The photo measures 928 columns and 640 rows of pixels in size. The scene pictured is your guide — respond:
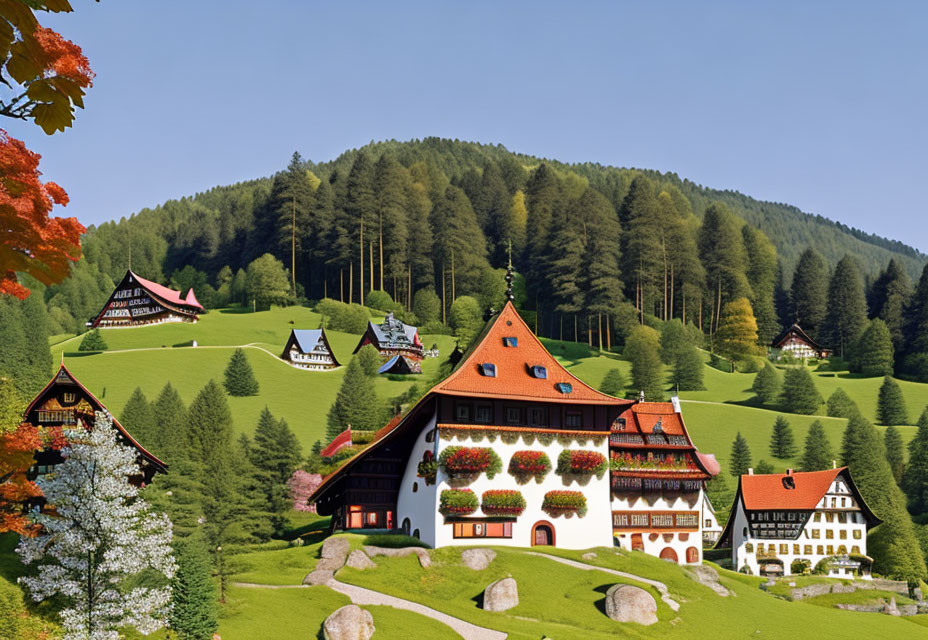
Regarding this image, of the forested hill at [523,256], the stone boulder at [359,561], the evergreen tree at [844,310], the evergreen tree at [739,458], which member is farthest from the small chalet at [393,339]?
the stone boulder at [359,561]

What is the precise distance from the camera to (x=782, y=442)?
340 feet

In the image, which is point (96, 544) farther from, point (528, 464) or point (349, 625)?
point (528, 464)

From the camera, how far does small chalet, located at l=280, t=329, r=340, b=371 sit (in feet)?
413

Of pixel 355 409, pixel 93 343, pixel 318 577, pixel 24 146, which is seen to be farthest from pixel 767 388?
pixel 24 146

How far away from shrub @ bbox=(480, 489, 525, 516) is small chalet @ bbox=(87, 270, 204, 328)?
333 ft

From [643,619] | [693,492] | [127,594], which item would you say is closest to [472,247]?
[693,492]

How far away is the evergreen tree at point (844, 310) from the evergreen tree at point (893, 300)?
159 inches

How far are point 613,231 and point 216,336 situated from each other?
213 feet

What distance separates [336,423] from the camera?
310 feet

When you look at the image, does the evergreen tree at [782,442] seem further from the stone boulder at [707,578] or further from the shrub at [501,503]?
the shrub at [501,503]

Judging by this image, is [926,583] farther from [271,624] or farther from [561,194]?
[561,194]

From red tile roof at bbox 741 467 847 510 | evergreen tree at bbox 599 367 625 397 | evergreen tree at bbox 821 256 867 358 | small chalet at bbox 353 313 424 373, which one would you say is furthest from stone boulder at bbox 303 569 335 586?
evergreen tree at bbox 821 256 867 358

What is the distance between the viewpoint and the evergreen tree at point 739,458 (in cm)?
9712

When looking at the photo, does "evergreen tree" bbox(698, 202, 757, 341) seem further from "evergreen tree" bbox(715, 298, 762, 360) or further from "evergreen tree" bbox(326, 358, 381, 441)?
"evergreen tree" bbox(326, 358, 381, 441)
